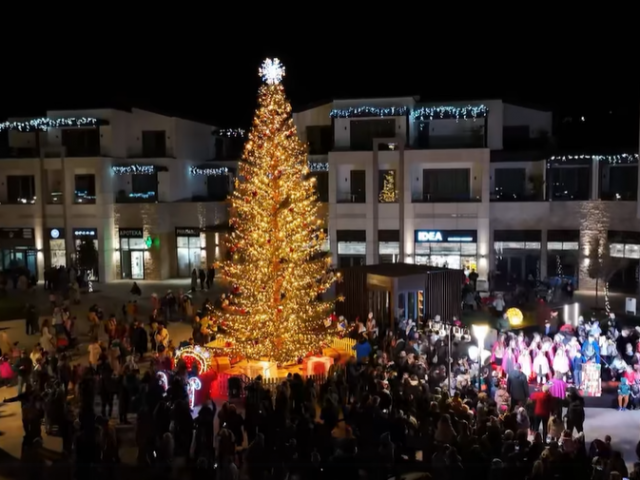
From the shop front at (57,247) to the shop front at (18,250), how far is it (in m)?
0.93

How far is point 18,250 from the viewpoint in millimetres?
39000

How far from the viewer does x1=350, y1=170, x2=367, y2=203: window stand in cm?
3644

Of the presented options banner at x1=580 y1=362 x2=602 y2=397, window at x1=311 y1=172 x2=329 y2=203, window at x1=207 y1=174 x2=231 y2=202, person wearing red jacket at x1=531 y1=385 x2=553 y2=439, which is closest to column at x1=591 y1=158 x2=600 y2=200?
window at x1=311 y1=172 x2=329 y2=203

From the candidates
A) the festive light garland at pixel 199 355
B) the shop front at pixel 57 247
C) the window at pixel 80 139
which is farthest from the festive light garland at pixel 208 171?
the festive light garland at pixel 199 355

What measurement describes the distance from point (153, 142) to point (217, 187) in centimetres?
496

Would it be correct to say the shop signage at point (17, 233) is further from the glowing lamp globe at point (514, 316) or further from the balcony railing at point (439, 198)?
the glowing lamp globe at point (514, 316)

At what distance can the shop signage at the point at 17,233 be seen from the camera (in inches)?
1517

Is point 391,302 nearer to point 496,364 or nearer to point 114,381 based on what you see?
point 496,364

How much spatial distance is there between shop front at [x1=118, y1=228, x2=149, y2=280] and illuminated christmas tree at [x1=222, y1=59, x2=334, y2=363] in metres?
22.8

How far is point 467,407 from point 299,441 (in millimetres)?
3495

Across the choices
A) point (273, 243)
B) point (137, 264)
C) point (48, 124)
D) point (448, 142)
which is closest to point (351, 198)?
point (448, 142)

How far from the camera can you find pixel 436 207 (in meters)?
35.0

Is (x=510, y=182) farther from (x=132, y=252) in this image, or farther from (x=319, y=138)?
(x=132, y=252)

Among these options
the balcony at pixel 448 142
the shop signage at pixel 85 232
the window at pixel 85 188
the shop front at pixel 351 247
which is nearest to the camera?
the shop front at pixel 351 247
